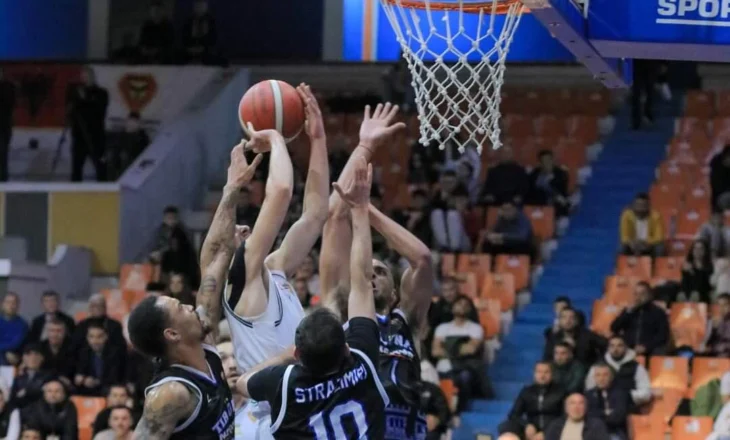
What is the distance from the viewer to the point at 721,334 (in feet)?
37.4

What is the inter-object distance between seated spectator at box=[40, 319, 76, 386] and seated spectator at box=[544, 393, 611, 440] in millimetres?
4057

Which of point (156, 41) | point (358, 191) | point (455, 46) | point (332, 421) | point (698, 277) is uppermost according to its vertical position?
point (455, 46)

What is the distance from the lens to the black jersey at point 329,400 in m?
4.69

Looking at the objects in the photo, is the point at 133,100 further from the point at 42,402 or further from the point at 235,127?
the point at 42,402

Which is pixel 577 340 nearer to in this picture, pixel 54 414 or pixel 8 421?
pixel 54 414

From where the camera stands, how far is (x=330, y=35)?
19.3 metres

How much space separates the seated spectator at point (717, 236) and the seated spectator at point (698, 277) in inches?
14.2

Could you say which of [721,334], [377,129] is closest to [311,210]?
[377,129]

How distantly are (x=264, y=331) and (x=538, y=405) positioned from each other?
217 inches

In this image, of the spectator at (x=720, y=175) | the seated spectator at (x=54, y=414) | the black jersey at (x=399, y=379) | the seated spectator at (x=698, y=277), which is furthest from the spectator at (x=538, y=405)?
the black jersey at (x=399, y=379)

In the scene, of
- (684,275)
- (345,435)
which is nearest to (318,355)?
(345,435)

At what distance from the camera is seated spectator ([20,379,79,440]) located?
437 inches

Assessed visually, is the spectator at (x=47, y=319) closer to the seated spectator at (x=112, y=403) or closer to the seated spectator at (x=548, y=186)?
the seated spectator at (x=112, y=403)

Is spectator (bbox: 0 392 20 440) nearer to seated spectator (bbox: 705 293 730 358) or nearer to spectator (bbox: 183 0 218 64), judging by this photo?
seated spectator (bbox: 705 293 730 358)
